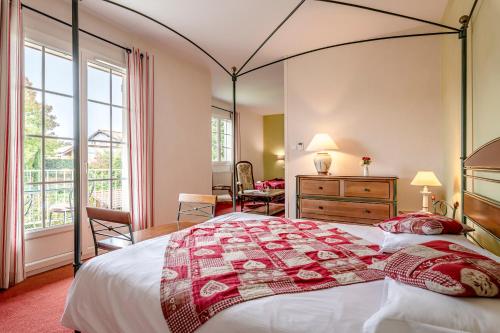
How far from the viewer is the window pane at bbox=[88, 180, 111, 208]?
3086 millimetres

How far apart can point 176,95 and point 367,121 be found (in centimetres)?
290

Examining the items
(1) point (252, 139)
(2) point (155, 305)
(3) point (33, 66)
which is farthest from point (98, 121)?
(1) point (252, 139)

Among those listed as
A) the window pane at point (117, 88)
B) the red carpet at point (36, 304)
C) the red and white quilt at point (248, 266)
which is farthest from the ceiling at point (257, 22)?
the red carpet at point (36, 304)

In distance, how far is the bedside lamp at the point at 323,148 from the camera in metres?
3.51

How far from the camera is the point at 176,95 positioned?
4.11 m

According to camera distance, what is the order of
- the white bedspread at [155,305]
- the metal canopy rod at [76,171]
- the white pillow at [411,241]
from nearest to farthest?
the white bedspread at [155,305], the white pillow at [411,241], the metal canopy rod at [76,171]

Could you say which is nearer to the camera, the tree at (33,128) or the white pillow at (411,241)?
the white pillow at (411,241)

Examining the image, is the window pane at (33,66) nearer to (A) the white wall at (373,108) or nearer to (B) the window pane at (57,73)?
(B) the window pane at (57,73)

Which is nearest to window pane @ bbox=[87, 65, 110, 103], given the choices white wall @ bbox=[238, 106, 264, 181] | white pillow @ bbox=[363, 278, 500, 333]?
white pillow @ bbox=[363, 278, 500, 333]

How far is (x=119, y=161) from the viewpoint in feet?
11.2

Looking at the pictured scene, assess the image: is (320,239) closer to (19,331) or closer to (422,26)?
(19,331)

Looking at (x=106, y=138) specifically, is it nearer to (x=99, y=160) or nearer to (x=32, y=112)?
(x=99, y=160)

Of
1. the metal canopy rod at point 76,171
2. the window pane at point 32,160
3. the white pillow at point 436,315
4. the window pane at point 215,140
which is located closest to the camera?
the white pillow at point 436,315

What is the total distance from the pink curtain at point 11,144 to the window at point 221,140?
455cm
